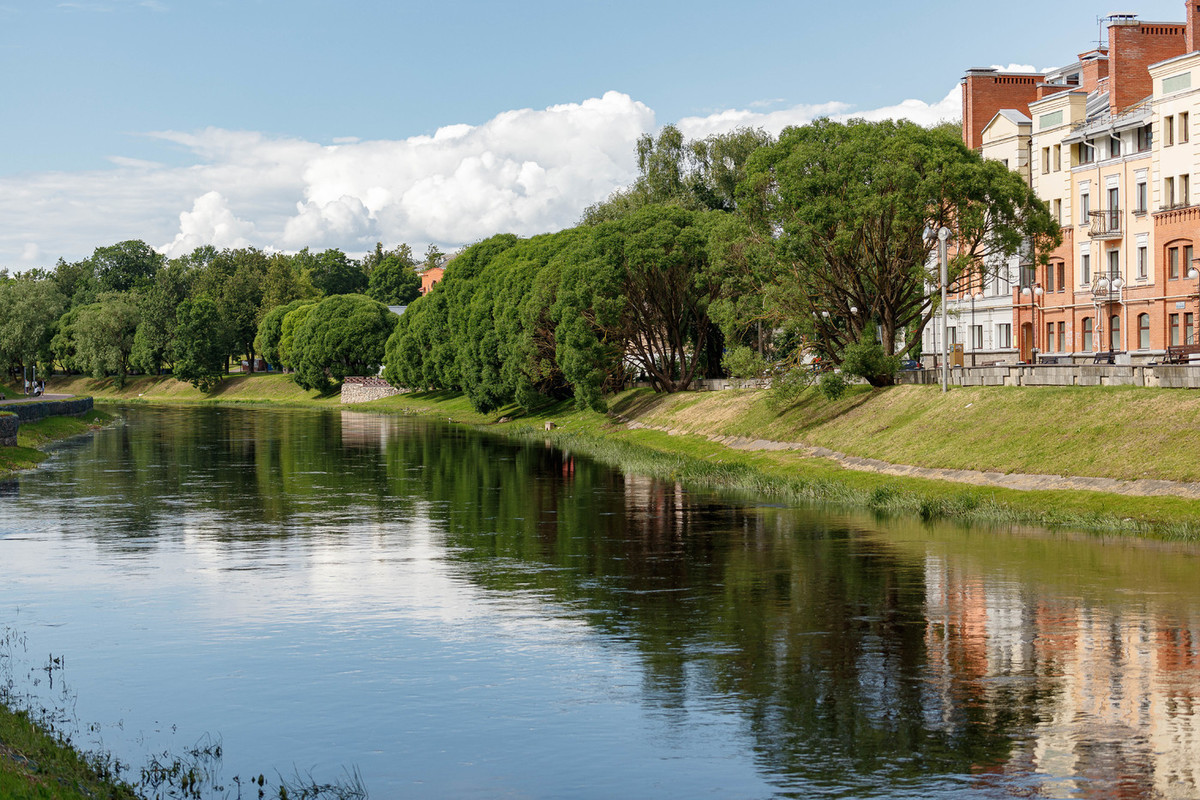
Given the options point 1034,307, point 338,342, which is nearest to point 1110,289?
point 1034,307

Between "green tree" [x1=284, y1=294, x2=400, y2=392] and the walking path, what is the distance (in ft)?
346

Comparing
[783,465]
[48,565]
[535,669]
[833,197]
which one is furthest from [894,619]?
[833,197]

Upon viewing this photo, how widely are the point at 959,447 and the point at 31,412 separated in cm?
6625

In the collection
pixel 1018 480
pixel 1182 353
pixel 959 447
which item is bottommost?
pixel 1018 480

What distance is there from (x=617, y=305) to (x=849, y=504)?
38680 mm

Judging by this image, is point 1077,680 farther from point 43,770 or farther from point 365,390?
point 365,390

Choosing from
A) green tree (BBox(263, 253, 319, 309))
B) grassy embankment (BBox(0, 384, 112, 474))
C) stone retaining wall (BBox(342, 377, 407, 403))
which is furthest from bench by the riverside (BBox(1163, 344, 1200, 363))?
green tree (BBox(263, 253, 319, 309))

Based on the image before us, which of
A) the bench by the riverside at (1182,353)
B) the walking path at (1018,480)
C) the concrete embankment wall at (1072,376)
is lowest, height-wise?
the walking path at (1018,480)

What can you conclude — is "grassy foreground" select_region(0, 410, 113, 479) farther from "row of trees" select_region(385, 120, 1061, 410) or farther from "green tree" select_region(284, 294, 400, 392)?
"green tree" select_region(284, 294, 400, 392)

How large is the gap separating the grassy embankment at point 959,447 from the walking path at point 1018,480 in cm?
31

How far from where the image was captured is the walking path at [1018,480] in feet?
116

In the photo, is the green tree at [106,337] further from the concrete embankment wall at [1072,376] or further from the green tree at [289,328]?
the concrete embankment wall at [1072,376]

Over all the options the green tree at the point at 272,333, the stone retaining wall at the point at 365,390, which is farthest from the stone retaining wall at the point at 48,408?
the green tree at the point at 272,333

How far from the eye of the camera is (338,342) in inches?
6112
